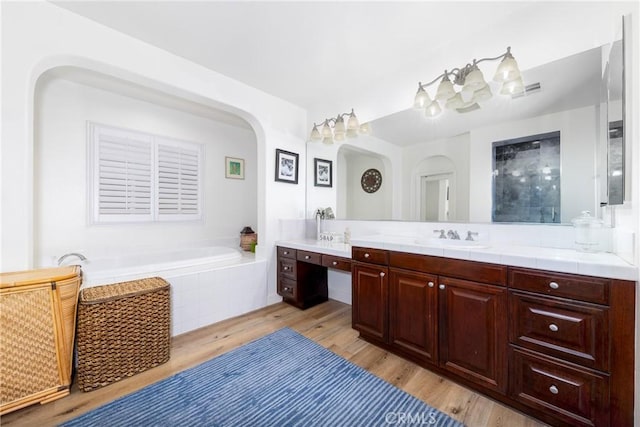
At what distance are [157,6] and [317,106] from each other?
1779mm

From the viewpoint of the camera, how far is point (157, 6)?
1.66 meters

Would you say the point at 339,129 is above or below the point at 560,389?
above

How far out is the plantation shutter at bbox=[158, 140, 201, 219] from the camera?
3.21m

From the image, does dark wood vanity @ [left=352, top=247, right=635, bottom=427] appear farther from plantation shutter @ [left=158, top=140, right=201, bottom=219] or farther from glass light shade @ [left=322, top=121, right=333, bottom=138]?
plantation shutter @ [left=158, top=140, right=201, bottom=219]

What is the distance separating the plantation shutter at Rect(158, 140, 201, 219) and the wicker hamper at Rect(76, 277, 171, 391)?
165cm

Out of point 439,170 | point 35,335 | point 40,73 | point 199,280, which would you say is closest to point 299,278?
point 199,280

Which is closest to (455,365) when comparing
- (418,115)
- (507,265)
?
(507,265)

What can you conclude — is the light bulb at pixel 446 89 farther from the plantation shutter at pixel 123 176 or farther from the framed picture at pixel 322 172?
the plantation shutter at pixel 123 176

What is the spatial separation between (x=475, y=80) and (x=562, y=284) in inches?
53.0

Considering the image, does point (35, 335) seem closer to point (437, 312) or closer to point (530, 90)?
point (437, 312)

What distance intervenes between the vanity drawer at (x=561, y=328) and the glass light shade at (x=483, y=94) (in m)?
1.33

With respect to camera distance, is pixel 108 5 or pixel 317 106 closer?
pixel 108 5

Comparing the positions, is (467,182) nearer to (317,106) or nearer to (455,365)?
(455,365)

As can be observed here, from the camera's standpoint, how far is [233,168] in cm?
388
